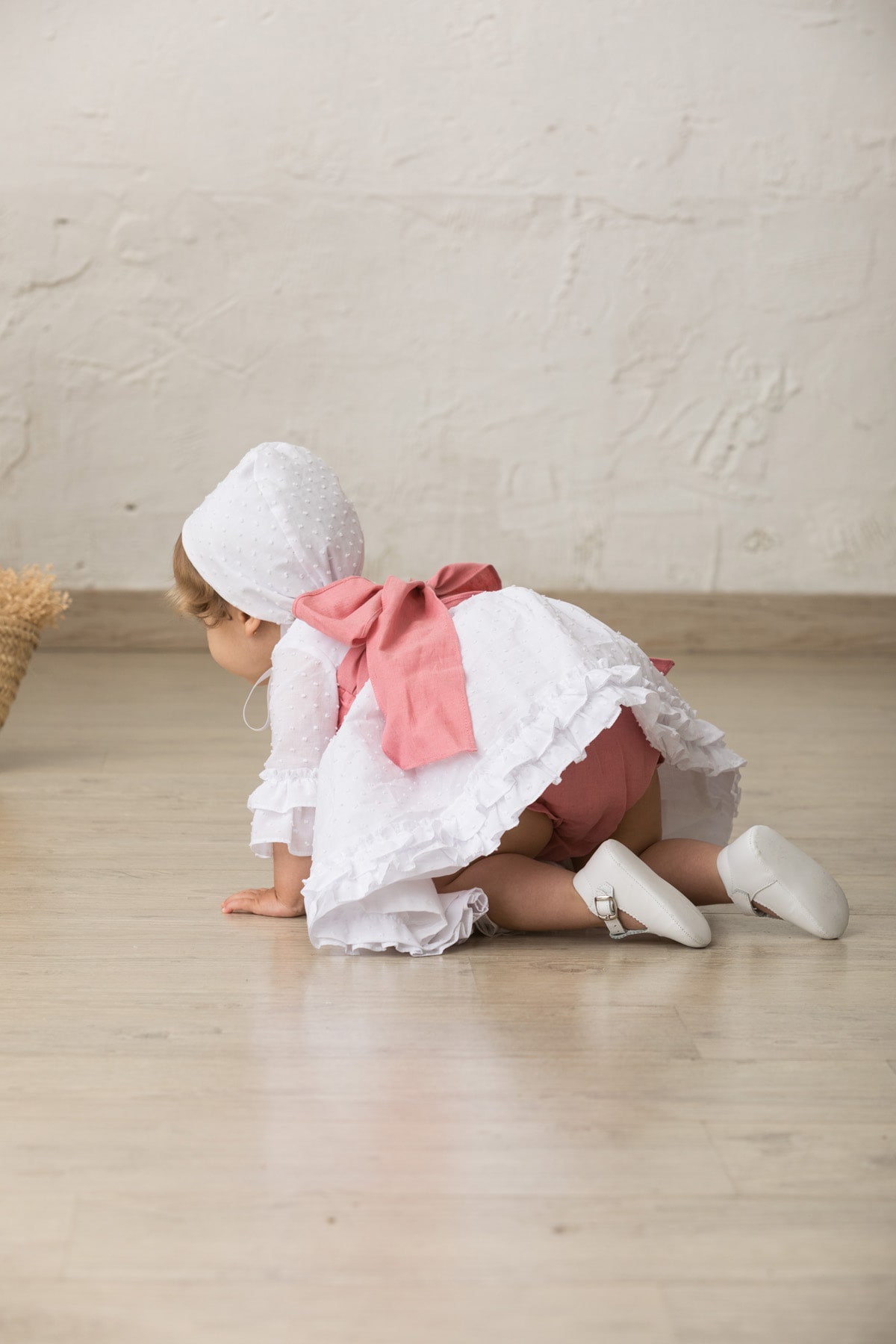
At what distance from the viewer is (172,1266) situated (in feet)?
2.48

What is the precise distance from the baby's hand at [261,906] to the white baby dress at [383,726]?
50 millimetres

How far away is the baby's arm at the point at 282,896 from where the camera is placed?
130cm

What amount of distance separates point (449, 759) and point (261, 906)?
0.85ft

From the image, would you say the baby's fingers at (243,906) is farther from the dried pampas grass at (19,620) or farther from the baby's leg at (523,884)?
the dried pampas grass at (19,620)

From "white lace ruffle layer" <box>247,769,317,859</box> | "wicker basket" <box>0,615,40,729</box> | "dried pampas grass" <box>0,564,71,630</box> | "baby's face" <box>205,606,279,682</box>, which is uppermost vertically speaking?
"baby's face" <box>205,606,279,682</box>

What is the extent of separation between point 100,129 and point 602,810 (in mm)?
1953

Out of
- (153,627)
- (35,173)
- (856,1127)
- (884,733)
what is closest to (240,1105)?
(856,1127)

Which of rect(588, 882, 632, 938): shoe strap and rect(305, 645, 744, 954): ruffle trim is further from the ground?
rect(305, 645, 744, 954): ruffle trim

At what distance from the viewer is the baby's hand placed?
1.30 metres

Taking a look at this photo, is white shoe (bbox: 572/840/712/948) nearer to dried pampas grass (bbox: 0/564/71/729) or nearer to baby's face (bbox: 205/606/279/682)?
baby's face (bbox: 205/606/279/682)

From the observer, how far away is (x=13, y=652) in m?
1.87

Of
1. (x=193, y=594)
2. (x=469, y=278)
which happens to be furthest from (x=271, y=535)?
(x=469, y=278)

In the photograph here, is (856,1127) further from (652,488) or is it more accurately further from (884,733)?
(652,488)

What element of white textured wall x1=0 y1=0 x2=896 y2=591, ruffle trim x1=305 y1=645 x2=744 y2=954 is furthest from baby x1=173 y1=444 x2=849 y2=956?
white textured wall x1=0 y1=0 x2=896 y2=591
